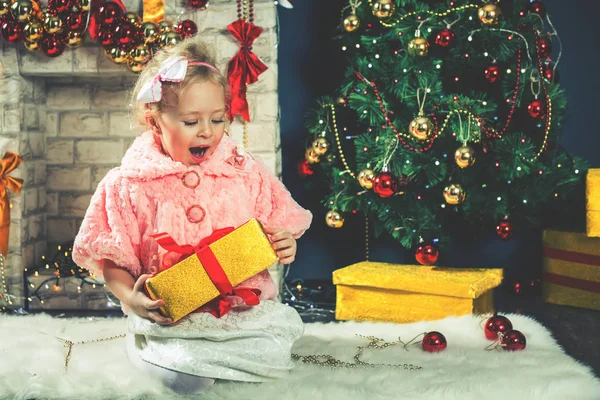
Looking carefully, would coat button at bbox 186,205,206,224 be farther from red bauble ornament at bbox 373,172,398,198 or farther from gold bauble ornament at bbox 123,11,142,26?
gold bauble ornament at bbox 123,11,142,26

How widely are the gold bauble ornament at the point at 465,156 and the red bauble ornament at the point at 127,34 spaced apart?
1382mm

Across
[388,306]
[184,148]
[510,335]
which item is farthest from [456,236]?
[184,148]

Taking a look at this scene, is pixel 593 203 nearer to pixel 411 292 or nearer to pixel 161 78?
pixel 411 292

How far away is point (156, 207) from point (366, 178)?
1.18 meters

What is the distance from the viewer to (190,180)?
2107mm

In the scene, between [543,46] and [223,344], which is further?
[543,46]

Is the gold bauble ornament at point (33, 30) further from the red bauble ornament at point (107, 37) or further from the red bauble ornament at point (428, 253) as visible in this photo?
the red bauble ornament at point (428, 253)

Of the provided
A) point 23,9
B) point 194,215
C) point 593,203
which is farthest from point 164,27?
point 593,203

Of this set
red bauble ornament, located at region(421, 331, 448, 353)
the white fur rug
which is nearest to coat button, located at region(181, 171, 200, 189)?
the white fur rug

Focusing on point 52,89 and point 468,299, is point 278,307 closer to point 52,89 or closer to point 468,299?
point 468,299

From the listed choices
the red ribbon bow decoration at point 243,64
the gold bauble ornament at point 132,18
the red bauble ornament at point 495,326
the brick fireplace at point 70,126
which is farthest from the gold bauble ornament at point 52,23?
the red bauble ornament at point 495,326

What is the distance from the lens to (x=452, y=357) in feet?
7.80

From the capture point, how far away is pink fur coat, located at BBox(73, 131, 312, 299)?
2.03 metres

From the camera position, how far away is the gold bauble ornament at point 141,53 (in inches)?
120
